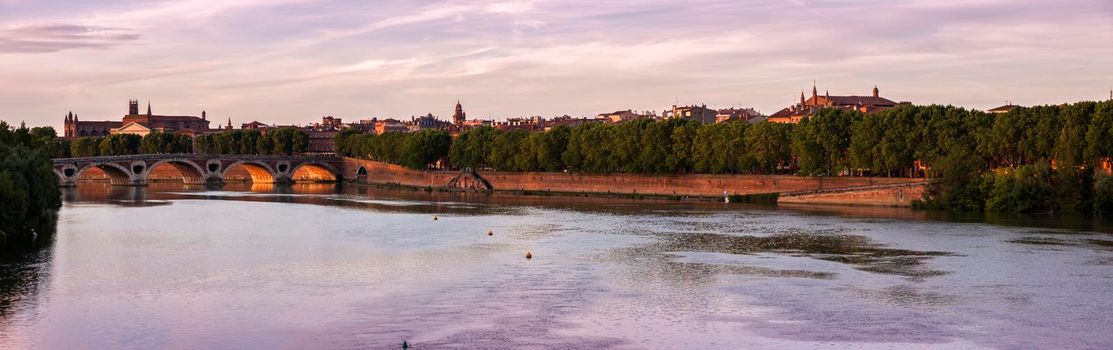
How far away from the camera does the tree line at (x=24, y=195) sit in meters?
39.2

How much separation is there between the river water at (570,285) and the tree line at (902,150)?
14.3 feet

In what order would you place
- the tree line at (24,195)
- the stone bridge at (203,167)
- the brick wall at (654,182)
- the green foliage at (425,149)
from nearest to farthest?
the tree line at (24,195) < the brick wall at (654,182) < the stone bridge at (203,167) < the green foliage at (425,149)

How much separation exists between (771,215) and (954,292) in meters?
26.8

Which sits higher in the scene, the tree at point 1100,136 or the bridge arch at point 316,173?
the tree at point 1100,136

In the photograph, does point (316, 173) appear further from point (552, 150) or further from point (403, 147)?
point (552, 150)

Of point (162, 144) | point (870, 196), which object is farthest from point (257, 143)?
point (870, 196)

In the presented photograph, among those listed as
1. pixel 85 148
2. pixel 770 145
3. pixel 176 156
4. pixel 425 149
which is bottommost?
pixel 770 145

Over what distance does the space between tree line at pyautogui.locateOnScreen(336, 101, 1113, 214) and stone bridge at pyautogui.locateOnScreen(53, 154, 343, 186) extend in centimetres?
2863

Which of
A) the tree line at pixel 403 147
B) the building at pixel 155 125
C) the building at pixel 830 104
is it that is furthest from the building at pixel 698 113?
the building at pixel 155 125

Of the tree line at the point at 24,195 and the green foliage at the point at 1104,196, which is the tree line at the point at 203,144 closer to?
the tree line at the point at 24,195

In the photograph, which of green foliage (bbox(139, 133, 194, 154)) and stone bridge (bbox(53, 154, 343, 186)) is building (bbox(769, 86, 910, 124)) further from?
green foliage (bbox(139, 133, 194, 154))

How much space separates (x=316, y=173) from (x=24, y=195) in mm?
81641

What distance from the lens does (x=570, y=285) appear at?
31.7 meters

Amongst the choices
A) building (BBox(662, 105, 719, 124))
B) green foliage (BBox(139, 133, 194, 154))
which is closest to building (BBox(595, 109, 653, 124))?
building (BBox(662, 105, 719, 124))
